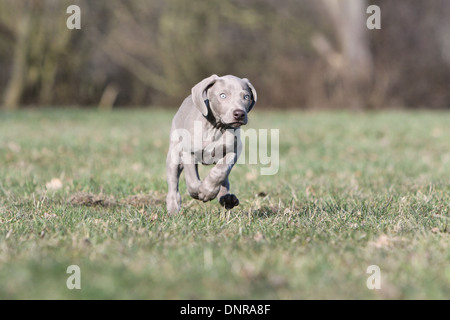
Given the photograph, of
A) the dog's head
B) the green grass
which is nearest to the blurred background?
the green grass

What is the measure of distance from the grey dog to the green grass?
208mm

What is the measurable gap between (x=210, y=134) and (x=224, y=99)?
0.89 ft

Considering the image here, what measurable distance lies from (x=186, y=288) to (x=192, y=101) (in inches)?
74.5

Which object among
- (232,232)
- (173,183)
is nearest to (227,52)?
→ (173,183)

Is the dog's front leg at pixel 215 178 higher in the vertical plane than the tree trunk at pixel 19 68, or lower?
lower

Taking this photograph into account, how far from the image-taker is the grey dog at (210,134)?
3.83 metres

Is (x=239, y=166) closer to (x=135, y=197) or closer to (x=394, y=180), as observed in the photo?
(x=394, y=180)

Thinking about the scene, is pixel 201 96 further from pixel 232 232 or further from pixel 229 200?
pixel 232 232

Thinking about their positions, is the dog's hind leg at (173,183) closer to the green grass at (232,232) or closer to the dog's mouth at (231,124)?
the green grass at (232,232)

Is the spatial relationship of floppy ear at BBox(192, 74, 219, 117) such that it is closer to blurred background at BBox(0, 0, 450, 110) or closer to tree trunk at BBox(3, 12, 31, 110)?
blurred background at BBox(0, 0, 450, 110)

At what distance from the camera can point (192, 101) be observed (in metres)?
4.17

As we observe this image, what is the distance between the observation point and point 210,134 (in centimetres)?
396

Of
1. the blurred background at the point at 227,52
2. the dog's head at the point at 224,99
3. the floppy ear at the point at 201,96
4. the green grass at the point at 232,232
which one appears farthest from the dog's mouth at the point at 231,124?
the blurred background at the point at 227,52

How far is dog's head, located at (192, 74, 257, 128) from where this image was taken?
147 inches
